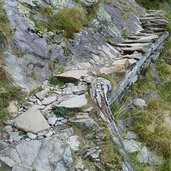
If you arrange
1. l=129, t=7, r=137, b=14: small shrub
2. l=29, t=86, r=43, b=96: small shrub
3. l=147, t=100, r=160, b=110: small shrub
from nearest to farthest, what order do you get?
1. l=29, t=86, r=43, b=96: small shrub
2. l=147, t=100, r=160, b=110: small shrub
3. l=129, t=7, r=137, b=14: small shrub

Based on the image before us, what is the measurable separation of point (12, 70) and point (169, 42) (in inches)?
275

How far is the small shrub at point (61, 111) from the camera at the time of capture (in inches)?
226

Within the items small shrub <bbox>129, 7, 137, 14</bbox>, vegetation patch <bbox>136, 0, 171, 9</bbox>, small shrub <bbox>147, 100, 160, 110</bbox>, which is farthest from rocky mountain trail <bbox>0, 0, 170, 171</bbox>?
vegetation patch <bbox>136, 0, 171, 9</bbox>

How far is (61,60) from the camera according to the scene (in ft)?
24.9

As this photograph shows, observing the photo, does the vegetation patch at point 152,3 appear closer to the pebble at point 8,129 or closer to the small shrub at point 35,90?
the small shrub at point 35,90

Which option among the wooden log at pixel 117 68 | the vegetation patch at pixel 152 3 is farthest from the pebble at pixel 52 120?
the vegetation patch at pixel 152 3

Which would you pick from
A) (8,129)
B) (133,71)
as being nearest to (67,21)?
(133,71)

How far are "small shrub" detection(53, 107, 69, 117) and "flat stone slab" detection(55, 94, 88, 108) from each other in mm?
86

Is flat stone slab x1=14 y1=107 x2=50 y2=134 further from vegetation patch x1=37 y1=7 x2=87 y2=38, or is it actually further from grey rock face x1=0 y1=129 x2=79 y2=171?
vegetation patch x1=37 y1=7 x2=87 y2=38

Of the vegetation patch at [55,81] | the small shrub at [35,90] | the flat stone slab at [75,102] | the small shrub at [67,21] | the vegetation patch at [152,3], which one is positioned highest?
the small shrub at [67,21]

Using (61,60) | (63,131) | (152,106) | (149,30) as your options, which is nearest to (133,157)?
(63,131)

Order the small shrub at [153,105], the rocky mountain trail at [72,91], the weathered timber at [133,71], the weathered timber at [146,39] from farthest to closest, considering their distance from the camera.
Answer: the weathered timber at [146,39] < the small shrub at [153,105] < the weathered timber at [133,71] < the rocky mountain trail at [72,91]

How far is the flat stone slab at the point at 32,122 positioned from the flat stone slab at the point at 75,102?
45 centimetres

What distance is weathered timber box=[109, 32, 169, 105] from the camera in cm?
716
